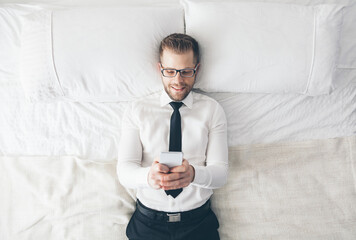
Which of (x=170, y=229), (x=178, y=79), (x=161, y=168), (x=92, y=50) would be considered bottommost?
(x=170, y=229)

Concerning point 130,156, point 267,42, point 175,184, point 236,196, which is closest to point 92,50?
point 130,156

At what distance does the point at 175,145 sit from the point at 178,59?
1.48 feet

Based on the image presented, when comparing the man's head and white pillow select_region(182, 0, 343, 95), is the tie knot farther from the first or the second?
white pillow select_region(182, 0, 343, 95)

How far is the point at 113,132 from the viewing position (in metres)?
1.63

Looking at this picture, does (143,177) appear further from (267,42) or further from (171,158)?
(267,42)

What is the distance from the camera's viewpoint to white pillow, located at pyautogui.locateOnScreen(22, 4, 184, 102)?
4.95ft

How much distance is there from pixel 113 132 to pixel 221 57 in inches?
30.7

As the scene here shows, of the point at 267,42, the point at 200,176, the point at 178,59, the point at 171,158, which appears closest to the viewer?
the point at 171,158

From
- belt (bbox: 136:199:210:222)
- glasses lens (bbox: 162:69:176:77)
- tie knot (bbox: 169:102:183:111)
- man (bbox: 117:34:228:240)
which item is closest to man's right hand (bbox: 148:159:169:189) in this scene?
man (bbox: 117:34:228:240)

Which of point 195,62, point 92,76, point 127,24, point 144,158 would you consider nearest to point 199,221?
point 144,158

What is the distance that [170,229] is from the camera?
142 cm

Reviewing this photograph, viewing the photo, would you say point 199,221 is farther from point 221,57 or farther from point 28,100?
point 28,100

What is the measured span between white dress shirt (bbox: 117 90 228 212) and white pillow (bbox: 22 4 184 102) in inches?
7.3

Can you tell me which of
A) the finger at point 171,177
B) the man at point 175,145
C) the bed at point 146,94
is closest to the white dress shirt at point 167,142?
the man at point 175,145
